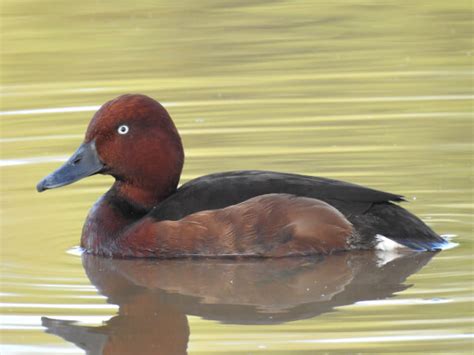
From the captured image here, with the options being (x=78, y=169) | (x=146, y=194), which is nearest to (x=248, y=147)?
(x=146, y=194)

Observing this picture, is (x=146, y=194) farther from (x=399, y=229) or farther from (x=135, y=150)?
(x=399, y=229)

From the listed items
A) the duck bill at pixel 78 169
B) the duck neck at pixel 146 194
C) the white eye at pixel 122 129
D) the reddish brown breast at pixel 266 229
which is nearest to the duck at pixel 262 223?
the reddish brown breast at pixel 266 229

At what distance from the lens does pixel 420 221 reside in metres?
8.69

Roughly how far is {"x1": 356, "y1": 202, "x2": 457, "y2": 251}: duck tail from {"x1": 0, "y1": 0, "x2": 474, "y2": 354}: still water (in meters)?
0.14

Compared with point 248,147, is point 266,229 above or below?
below

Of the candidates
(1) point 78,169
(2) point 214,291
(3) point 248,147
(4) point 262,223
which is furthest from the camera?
(3) point 248,147

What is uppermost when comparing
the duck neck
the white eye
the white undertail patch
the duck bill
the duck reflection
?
the white eye

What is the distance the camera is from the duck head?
358 inches

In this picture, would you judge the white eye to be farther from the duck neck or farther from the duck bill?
the duck neck

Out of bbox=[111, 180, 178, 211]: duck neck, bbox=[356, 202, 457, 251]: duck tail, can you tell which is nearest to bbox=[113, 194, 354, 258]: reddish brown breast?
bbox=[356, 202, 457, 251]: duck tail

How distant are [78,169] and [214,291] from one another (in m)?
1.56

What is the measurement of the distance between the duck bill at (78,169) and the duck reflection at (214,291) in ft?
1.66

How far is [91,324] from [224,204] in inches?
61.9

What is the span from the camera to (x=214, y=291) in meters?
8.02
